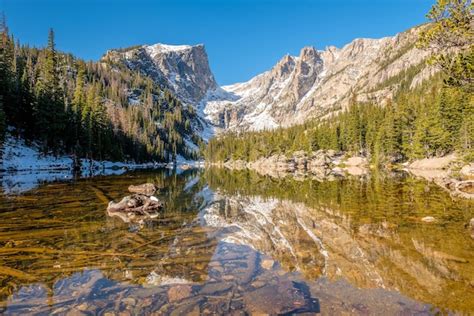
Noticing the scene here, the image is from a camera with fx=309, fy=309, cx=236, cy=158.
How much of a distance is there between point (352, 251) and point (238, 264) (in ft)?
14.8

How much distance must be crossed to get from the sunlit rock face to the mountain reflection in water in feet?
0.15

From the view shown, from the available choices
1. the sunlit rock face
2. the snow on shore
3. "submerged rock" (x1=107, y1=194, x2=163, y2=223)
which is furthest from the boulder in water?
the snow on shore

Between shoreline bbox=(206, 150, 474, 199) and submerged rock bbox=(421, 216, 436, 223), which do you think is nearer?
submerged rock bbox=(421, 216, 436, 223)

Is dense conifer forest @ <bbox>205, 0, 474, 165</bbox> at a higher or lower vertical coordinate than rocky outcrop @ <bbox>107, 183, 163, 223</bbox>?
higher

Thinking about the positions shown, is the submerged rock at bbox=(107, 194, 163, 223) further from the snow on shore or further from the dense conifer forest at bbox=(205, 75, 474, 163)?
the snow on shore

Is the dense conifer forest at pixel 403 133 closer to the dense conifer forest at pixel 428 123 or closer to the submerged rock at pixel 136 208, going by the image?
the dense conifer forest at pixel 428 123

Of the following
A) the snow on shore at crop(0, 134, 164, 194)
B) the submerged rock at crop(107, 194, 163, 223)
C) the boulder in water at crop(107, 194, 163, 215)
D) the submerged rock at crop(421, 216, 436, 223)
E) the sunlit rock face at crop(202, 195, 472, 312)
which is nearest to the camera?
the sunlit rock face at crop(202, 195, 472, 312)

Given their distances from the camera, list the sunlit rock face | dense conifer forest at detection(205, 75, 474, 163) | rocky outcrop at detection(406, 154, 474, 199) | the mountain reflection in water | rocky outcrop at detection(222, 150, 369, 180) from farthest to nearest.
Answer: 1. rocky outcrop at detection(222, 150, 369, 180)
2. dense conifer forest at detection(205, 75, 474, 163)
3. rocky outcrop at detection(406, 154, 474, 199)
4. the sunlit rock face
5. the mountain reflection in water

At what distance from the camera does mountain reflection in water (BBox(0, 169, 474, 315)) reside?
7.46 meters

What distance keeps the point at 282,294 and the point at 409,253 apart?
232 inches

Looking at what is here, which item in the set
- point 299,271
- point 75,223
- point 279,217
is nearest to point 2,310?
point 299,271

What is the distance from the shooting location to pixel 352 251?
462 inches

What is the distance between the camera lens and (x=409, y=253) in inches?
437

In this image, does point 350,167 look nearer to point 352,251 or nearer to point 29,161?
point 29,161
